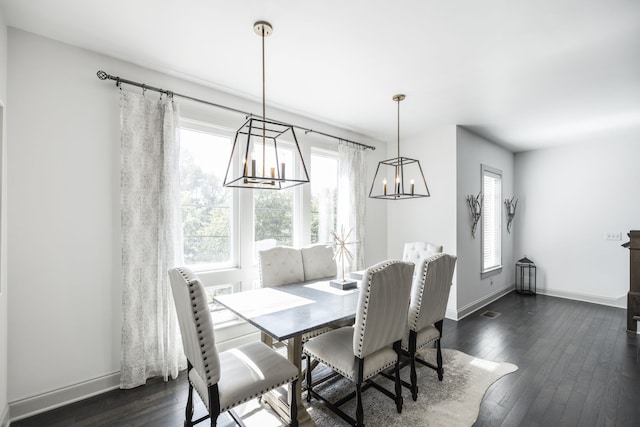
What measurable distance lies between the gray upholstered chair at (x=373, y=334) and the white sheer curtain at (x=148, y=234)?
4.78 feet

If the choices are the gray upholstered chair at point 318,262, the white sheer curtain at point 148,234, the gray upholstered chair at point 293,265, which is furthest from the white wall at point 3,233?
the gray upholstered chair at point 318,262

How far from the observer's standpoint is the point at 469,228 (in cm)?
454

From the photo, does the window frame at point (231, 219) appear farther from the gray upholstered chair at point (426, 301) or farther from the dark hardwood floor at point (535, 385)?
the gray upholstered chair at point (426, 301)

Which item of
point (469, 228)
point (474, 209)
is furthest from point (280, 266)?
point (474, 209)

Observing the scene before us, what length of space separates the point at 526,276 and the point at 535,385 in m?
3.88

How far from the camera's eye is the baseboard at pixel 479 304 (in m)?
4.31

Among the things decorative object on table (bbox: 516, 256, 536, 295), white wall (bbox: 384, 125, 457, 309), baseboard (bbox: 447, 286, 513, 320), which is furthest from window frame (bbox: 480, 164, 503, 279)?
white wall (bbox: 384, 125, 457, 309)

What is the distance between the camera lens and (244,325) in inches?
129

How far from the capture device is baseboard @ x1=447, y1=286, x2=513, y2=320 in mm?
4305

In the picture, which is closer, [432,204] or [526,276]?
[432,204]

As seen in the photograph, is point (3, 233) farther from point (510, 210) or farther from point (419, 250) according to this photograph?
point (510, 210)

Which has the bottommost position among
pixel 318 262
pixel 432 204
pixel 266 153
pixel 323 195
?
pixel 318 262

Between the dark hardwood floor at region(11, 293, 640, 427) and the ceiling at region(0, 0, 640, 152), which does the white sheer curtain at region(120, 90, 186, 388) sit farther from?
the ceiling at region(0, 0, 640, 152)

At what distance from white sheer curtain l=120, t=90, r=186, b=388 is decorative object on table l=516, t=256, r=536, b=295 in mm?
6045
